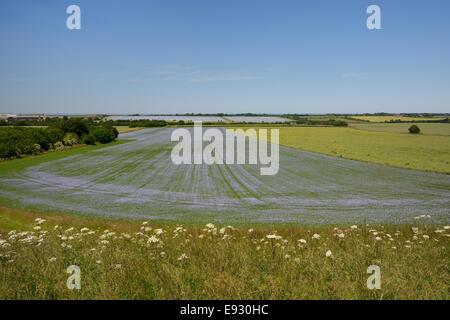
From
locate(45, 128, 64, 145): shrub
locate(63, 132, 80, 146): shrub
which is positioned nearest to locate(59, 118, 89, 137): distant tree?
locate(63, 132, 80, 146): shrub

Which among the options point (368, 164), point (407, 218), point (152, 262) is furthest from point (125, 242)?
point (368, 164)

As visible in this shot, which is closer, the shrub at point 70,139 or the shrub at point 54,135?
the shrub at point 54,135

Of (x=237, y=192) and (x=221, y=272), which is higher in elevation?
(x=221, y=272)

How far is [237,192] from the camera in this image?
3056 cm

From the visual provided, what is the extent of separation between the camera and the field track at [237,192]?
22.6m

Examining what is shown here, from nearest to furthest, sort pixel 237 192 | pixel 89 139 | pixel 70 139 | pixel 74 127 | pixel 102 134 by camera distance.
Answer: pixel 237 192
pixel 70 139
pixel 89 139
pixel 74 127
pixel 102 134

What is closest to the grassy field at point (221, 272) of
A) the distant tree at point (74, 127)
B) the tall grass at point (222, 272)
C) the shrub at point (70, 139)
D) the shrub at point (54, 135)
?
the tall grass at point (222, 272)

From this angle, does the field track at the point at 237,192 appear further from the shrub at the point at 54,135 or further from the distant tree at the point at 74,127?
the distant tree at the point at 74,127

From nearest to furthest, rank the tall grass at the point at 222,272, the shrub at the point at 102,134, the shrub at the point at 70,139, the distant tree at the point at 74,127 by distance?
the tall grass at the point at 222,272
the shrub at the point at 70,139
the distant tree at the point at 74,127
the shrub at the point at 102,134

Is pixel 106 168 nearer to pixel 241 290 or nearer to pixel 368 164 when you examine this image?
Result: pixel 368 164


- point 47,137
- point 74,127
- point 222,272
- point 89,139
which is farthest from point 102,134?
point 222,272

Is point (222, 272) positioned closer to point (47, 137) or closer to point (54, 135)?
point (47, 137)

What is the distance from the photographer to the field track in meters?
22.6
